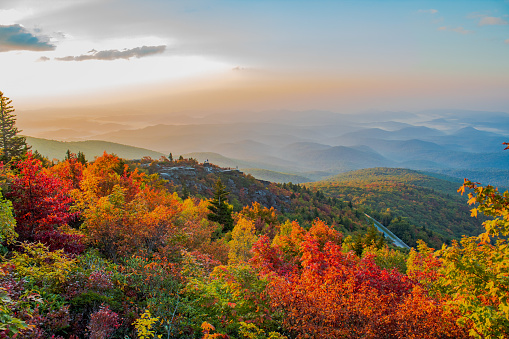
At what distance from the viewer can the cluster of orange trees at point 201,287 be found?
7.54 meters

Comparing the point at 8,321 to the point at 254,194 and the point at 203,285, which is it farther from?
the point at 254,194

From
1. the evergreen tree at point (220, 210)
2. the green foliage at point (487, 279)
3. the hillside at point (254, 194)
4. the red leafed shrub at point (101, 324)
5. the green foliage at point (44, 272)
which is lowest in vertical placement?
the hillside at point (254, 194)

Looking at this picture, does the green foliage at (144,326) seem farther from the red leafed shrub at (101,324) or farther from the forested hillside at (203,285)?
the red leafed shrub at (101,324)

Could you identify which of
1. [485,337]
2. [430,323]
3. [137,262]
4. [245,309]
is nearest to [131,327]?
[137,262]

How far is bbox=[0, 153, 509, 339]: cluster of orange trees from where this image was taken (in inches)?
297

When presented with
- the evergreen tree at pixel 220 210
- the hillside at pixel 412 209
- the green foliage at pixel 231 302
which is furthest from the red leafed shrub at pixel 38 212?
the hillside at pixel 412 209

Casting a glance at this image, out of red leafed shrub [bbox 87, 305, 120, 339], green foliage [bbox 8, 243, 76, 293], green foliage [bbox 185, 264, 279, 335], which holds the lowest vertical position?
green foliage [bbox 185, 264, 279, 335]

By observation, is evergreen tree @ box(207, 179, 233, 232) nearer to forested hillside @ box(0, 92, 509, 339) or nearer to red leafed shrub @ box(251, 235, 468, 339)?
forested hillside @ box(0, 92, 509, 339)

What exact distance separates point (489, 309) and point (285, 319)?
534 centimetres

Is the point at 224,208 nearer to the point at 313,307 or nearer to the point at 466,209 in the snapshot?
the point at 313,307

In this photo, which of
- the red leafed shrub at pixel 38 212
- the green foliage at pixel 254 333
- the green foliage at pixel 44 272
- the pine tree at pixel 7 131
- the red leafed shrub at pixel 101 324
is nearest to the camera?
the red leafed shrub at pixel 101 324

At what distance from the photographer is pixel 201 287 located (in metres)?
10.7

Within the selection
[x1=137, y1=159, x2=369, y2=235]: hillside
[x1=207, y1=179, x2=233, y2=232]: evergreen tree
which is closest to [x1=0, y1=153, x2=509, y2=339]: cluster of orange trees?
[x1=207, y1=179, x2=233, y2=232]: evergreen tree

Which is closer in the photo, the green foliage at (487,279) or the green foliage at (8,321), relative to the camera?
the green foliage at (8,321)
